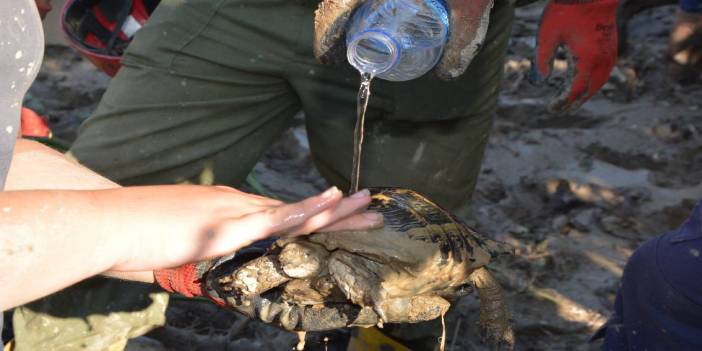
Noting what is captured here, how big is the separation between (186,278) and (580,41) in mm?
1472

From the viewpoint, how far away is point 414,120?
2.46 metres

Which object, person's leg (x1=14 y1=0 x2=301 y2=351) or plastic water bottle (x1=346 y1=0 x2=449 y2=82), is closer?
plastic water bottle (x1=346 y1=0 x2=449 y2=82)

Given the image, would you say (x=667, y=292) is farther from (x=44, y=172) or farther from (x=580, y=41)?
(x=44, y=172)

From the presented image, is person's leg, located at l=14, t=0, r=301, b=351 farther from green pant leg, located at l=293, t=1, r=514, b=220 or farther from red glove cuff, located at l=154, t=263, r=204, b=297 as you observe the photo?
red glove cuff, located at l=154, t=263, r=204, b=297

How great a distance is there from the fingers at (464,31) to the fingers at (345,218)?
0.44 metres

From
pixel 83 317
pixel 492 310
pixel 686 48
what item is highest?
pixel 686 48

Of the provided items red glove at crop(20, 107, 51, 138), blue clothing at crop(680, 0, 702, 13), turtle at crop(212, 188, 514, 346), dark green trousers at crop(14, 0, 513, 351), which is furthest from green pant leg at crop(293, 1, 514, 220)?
blue clothing at crop(680, 0, 702, 13)

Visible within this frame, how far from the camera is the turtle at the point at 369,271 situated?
1.73 meters

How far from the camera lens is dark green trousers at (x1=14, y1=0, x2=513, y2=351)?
2.42 metres

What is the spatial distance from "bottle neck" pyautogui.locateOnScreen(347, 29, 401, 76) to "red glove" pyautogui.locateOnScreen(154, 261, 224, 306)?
612 mm

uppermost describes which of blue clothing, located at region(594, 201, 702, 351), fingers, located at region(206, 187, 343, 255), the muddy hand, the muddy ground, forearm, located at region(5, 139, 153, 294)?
the muddy hand

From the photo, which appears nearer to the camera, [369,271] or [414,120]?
[369,271]

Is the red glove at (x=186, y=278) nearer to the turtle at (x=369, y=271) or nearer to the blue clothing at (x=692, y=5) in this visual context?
the turtle at (x=369, y=271)

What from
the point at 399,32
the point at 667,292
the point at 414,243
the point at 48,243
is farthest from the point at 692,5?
the point at 48,243
